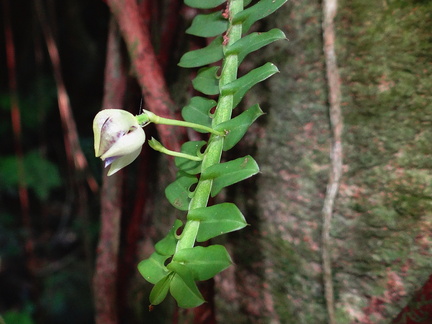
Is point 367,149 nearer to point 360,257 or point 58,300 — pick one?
point 360,257

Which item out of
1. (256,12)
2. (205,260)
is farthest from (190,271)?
(256,12)

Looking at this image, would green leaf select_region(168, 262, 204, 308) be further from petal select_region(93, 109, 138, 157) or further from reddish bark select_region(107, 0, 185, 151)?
reddish bark select_region(107, 0, 185, 151)

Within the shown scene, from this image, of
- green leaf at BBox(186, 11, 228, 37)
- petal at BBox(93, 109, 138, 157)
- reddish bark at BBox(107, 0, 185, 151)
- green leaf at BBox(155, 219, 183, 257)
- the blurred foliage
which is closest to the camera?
petal at BBox(93, 109, 138, 157)

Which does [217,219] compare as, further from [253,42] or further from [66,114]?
[66,114]

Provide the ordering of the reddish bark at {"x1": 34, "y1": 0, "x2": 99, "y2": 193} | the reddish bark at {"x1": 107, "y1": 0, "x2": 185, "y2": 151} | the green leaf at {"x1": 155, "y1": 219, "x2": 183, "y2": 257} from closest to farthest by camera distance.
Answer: the green leaf at {"x1": 155, "y1": 219, "x2": 183, "y2": 257}, the reddish bark at {"x1": 107, "y1": 0, "x2": 185, "y2": 151}, the reddish bark at {"x1": 34, "y1": 0, "x2": 99, "y2": 193}

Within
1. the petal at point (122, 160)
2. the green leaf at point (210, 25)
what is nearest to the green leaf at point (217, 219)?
the petal at point (122, 160)

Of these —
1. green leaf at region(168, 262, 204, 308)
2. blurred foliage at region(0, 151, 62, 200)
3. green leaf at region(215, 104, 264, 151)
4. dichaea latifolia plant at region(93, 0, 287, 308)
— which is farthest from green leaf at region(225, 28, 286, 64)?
blurred foliage at region(0, 151, 62, 200)
